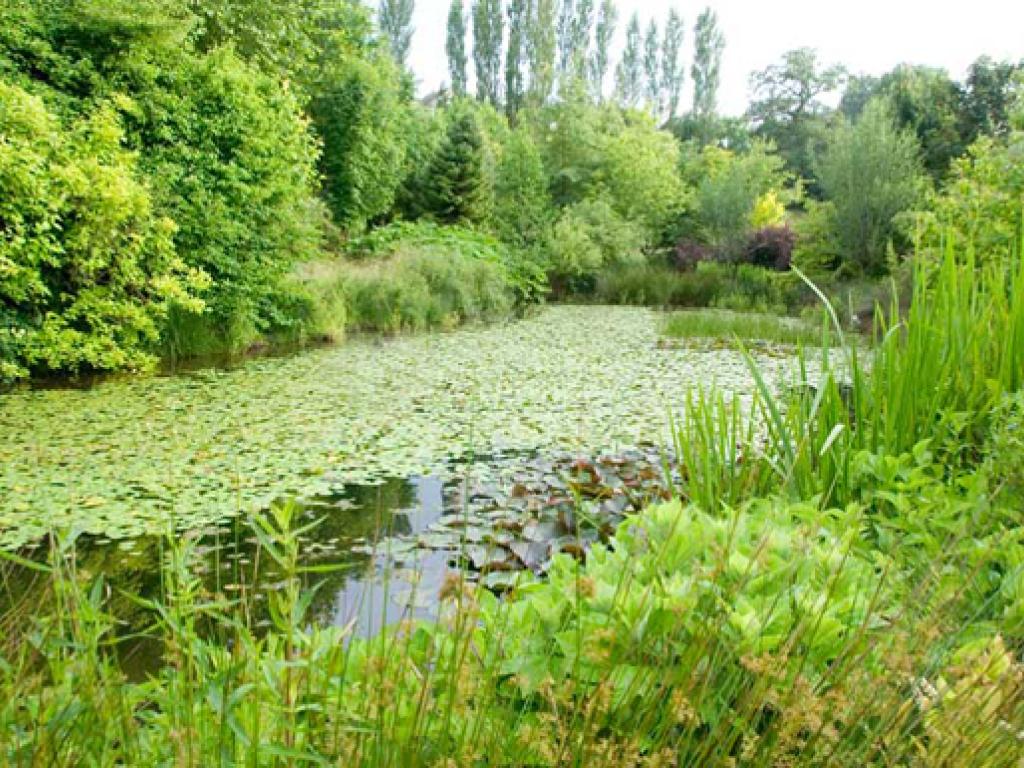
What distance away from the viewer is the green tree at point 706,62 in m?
37.6

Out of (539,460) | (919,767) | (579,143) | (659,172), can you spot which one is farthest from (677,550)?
(579,143)

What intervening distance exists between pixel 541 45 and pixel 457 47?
4390mm

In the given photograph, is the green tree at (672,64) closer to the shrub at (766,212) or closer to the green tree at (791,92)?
the green tree at (791,92)

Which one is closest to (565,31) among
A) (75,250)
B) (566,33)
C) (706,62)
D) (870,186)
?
(566,33)

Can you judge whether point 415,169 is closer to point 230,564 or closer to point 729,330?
point 729,330

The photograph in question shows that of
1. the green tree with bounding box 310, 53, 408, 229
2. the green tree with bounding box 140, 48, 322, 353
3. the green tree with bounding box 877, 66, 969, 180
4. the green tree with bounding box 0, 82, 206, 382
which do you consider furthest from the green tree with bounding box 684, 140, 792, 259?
the green tree with bounding box 0, 82, 206, 382

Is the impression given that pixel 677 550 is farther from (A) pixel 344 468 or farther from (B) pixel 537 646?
(A) pixel 344 468

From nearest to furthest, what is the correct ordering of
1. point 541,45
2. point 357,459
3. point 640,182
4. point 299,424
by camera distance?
point 357,459
point 299,424
point 640,182
point 541,45

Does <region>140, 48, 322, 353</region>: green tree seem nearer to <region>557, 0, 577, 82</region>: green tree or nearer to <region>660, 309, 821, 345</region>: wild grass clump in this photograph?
<region>660, 309, 821, 345</region>: wild grass clump

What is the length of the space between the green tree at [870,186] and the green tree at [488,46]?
79.8ft

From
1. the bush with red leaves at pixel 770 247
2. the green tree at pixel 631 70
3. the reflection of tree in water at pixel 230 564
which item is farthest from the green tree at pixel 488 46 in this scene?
the reflection of tree in water at pixel 230 564

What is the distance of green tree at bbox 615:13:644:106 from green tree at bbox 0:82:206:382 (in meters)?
37.4

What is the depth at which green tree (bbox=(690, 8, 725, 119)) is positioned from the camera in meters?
37.6

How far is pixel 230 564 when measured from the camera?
284cm
